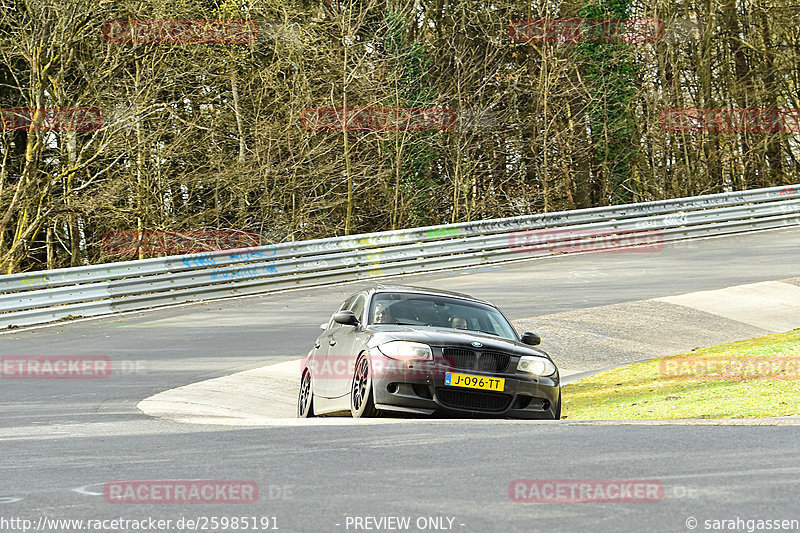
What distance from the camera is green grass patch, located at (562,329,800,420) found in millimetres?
10500

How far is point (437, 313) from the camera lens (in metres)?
11.0

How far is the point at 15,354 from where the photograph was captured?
16094mm

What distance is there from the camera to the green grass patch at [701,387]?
413 inches

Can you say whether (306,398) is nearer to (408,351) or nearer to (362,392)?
(362,392)

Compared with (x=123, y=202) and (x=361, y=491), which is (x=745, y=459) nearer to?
(x=361, y=491)

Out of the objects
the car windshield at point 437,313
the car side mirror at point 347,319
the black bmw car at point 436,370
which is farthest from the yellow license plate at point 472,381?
the car side mirror at point 347,319

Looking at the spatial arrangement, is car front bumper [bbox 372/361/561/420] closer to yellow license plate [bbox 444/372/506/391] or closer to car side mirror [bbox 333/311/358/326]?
yellow license plate [bbox 444/372/506/391]

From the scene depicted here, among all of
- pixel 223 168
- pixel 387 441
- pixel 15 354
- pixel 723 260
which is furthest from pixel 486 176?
pixel 387 441

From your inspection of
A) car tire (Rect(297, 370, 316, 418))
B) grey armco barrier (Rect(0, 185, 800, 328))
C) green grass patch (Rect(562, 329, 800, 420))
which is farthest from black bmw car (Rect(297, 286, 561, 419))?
grey armco barrier (Rect(0, 185, 800, 328))

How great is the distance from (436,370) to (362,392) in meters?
0.80

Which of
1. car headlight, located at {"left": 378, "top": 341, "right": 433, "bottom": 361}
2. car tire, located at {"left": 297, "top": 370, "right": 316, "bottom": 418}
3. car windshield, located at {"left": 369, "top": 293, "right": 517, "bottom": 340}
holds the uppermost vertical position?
car windshield, located at {"left": 369, "top": 293, "right": 517, "bottom": 340}

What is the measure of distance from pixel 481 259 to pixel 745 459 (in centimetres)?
1934

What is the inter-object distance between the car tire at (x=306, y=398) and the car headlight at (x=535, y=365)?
2.51 m

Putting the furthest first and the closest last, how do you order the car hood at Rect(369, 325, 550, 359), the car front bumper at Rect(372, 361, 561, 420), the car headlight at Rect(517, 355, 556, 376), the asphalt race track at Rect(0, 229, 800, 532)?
1. the car headlight at Rect(517, 355, 556, 376)
2. the car hood at Rect(369, 325, 550, 359)
3. the car front bumper at Rect(372, 361, 561, 420)
4. the asphalt race track at Rect(0, 229, 800, 532)
